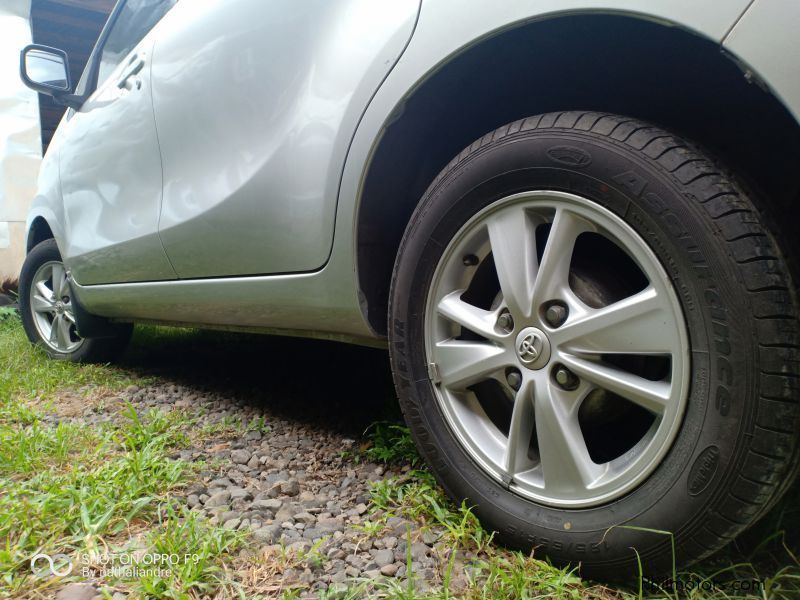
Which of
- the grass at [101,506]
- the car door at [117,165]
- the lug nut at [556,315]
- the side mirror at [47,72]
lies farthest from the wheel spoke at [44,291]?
the lug nut at [556,315]

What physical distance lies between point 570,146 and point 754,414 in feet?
1.68

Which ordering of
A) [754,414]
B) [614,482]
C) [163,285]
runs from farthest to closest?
1. [163,285]
2. [614,482]
3. [754,414]

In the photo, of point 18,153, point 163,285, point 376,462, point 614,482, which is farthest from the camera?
point 18,153

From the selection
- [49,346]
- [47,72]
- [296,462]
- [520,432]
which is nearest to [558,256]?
[520,432]

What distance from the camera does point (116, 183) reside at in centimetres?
205

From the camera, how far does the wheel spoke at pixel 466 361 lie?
1021 mm

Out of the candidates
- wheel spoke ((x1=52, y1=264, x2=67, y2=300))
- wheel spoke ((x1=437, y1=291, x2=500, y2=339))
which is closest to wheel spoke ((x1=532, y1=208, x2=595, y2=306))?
wheel spoke ((x1=437, y1=291, x2=500, y2=339))

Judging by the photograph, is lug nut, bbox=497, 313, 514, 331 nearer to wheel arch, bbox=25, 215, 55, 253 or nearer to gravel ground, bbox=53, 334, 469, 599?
A: gravel ground, bbox=53, 334, 469, 599

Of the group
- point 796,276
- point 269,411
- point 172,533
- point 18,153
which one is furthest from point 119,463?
point 18,153

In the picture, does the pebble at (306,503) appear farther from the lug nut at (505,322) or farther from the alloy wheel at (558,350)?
the lug nut at (505,322)

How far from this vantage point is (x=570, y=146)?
90cm

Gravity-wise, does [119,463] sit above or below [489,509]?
below

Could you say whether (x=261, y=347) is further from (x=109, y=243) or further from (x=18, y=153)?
(x=18, y=153)

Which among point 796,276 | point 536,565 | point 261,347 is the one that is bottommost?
point 261,347
